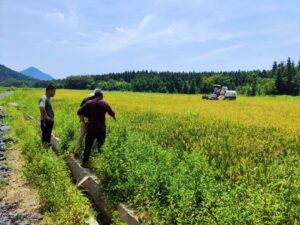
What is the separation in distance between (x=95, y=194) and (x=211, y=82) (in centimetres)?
11693

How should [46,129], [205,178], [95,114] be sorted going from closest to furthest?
[205,178], [95,114], [46,129]

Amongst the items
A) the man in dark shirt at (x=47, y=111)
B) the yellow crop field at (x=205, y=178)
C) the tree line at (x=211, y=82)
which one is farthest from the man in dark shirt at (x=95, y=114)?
the tree line at (x=211, y=82)

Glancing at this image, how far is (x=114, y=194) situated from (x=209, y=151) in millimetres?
3709

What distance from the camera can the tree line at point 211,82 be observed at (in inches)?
3159

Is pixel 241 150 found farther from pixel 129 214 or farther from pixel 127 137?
pixel 129 214

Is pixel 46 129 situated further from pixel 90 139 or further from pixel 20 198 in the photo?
pixel 20 198

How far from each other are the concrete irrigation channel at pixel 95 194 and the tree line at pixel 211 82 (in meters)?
74.0

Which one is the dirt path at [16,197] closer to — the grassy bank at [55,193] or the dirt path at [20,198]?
the dirt path at [20,198]

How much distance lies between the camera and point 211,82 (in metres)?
124

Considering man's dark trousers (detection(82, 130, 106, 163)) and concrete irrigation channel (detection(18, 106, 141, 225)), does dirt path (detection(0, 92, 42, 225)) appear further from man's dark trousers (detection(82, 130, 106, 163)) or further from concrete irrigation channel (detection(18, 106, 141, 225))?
man's dark trousers (detection(82, 130, 106, 163))

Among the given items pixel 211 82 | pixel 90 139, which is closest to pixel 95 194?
pixel 90 139

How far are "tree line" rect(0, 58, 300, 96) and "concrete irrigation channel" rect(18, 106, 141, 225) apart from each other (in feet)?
243

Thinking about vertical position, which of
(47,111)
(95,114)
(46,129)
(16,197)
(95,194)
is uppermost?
(95,114)

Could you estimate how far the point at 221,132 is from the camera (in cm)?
1500
